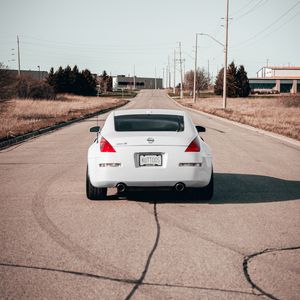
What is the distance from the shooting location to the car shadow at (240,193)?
7.23 meters

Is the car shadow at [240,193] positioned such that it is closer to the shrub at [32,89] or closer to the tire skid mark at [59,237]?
the tire skid mark at [59,237]

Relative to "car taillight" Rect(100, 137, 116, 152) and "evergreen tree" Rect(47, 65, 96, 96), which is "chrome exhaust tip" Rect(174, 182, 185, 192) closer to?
"car taillight" Rect(100, 137, 116, 152)

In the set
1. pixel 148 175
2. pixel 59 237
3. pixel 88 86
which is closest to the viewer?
pixel 59 237

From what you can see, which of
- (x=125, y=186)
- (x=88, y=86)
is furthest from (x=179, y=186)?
(x=88, y=86)

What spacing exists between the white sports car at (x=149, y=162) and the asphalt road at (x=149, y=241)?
0.36 meters

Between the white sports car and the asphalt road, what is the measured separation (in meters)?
0.36

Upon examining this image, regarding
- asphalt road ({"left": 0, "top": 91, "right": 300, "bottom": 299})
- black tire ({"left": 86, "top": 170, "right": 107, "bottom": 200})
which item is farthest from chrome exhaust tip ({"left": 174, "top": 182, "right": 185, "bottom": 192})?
black tire ({"left": 86, "top": 170, "right": 107, "bottom": 200})

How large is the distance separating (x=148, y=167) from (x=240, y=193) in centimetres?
198

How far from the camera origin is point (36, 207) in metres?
6.70

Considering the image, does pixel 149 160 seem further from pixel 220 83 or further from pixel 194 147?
pixel 220 83

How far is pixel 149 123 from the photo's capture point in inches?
288

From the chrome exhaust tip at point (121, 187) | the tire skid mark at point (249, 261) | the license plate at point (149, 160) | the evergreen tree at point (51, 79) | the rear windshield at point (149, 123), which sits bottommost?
the tire skid mark at point (249, 261)

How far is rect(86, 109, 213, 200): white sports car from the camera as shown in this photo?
6578mm

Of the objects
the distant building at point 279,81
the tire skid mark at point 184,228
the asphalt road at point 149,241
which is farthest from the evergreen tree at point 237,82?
the tire skid mark at point 184,228
